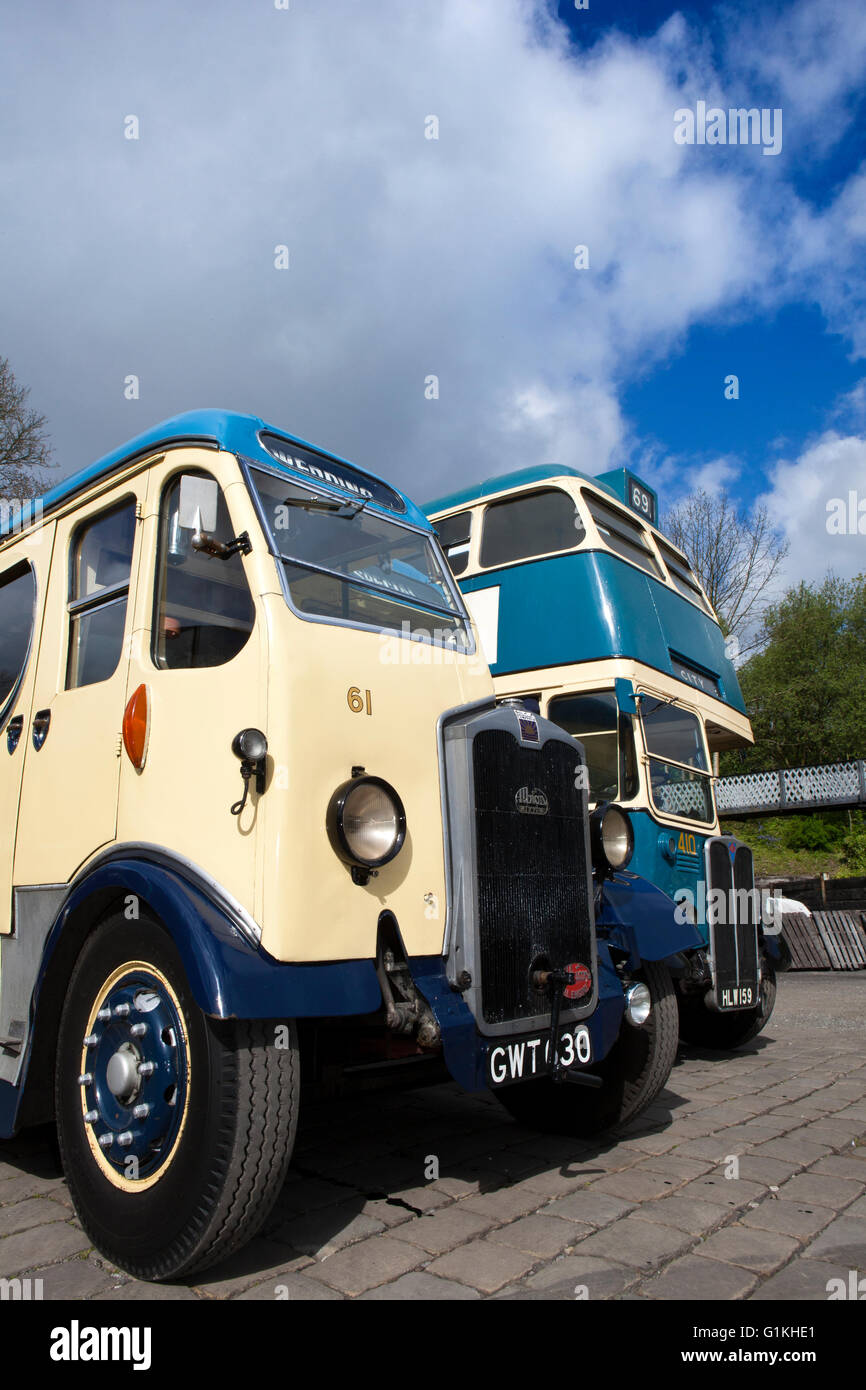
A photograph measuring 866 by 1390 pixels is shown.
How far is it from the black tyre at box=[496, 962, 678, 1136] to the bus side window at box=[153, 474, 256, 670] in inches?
103

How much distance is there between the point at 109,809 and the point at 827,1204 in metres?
3.18

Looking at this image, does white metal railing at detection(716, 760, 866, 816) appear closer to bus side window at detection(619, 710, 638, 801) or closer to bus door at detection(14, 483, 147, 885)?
bus side window at detection(619, 710, 638, 801)

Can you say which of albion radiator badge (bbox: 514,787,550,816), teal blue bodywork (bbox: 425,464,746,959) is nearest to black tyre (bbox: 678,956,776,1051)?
teal blue bodywork (bbox: 425,464,746,959)

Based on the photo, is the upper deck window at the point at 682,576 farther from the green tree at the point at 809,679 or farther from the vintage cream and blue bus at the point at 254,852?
the green tree at the point at 809,679

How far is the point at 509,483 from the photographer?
8.01 m

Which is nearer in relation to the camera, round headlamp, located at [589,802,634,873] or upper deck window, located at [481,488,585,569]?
round headlamp, located at [589,802,634,873]

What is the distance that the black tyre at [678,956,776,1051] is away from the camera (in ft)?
24.1

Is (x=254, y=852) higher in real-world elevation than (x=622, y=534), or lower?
lower

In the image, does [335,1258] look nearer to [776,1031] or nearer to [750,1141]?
[750,1141]

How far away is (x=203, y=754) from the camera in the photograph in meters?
3.24

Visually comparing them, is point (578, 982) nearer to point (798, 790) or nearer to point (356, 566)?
point (356, 566)

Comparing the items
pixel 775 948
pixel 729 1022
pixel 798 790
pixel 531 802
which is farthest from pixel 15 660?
pixel 798 790

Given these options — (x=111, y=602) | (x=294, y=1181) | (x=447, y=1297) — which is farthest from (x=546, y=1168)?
(x=111, y=602)

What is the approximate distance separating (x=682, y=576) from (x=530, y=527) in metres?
2.42
